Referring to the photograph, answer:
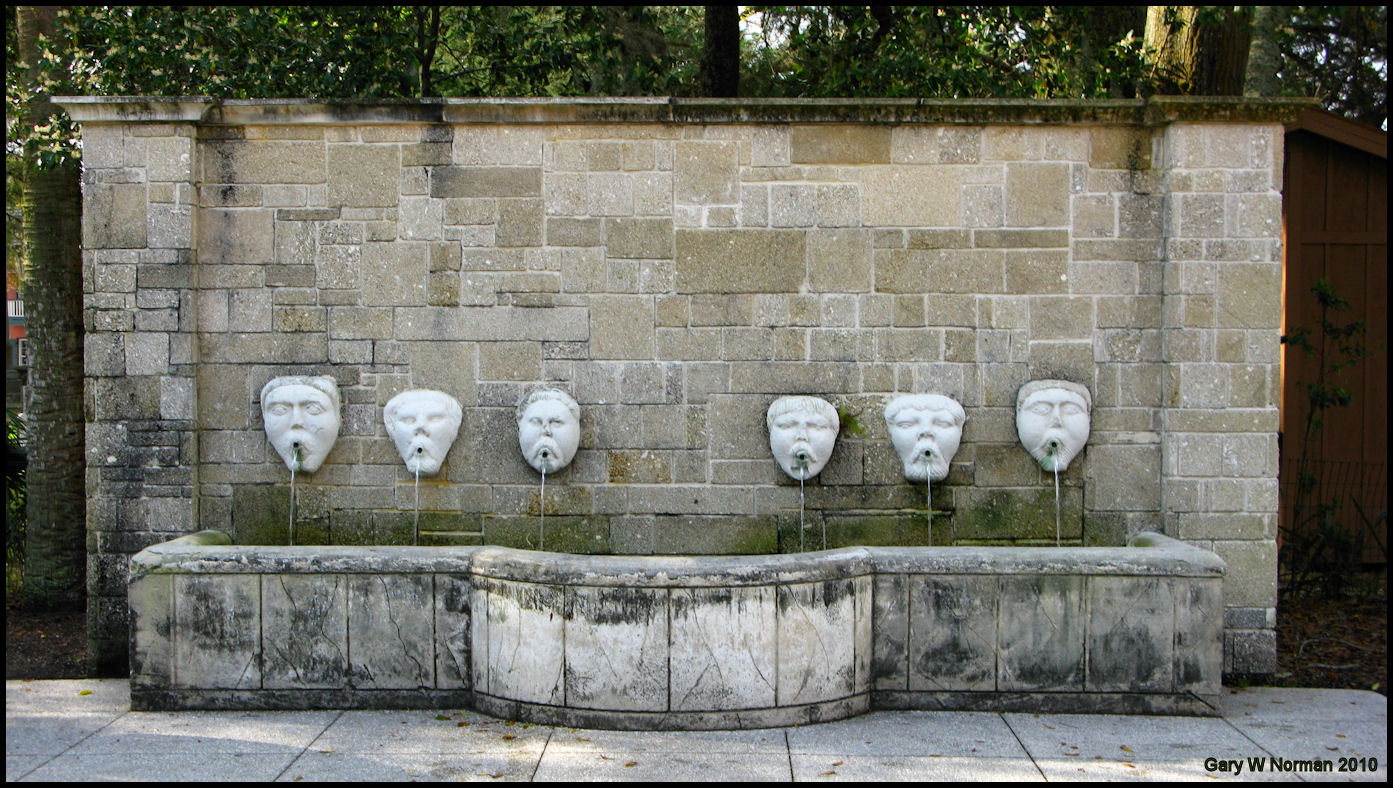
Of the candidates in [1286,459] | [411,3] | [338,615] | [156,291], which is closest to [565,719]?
[338,615]

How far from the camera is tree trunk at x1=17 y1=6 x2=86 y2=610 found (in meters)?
6.95

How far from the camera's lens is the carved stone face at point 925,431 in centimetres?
556

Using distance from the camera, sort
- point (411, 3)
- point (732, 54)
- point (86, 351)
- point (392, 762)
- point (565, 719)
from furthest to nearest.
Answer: point (732, 54)
point (411, 3)
point (86, 351)
point (565, 719)
point (392, 762)

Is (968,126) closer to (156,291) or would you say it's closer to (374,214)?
(374,214)

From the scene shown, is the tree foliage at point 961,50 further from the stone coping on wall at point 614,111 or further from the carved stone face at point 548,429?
the carved stone face at point 548,429

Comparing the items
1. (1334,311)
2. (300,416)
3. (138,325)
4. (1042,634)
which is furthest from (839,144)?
(1334,311)

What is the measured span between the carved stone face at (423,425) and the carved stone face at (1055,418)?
289 centimetres

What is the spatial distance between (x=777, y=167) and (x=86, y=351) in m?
3.62

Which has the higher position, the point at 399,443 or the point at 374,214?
the point at 374,214

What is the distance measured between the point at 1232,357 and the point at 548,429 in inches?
134

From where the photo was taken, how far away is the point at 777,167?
5699mm

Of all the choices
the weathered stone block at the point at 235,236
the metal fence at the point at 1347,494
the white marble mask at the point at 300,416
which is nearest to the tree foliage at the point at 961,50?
the metal fence at the point at 1347,494

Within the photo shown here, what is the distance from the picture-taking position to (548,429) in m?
5.54

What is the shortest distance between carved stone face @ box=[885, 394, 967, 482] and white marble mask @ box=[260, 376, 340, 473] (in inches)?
112
